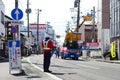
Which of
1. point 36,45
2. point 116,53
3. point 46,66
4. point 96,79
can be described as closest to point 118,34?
point 116,53

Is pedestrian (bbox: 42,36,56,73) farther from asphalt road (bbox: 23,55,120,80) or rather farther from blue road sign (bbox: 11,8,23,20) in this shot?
blue road sign (bbox: 11,8,23,20)

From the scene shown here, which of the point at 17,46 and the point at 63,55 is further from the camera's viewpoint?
the point at 63,55

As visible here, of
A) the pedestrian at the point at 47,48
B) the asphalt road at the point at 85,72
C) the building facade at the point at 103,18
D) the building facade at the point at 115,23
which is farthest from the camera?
the building facade at the point at 103,18

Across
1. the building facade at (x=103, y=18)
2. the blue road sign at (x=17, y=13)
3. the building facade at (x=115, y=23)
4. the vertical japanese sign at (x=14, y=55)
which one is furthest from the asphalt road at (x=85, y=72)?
the building facade at (x=103, y=18)

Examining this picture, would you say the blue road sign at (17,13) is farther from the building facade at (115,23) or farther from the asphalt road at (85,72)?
the building facade at (115,23)

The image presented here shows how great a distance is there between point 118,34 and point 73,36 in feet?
28.8

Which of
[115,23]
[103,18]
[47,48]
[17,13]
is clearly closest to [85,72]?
[47,48]

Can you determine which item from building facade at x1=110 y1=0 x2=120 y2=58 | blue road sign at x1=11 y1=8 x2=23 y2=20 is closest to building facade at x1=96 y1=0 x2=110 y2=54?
building facade at x1=110 y1=0 x2=120 y2=58

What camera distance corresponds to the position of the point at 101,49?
71.6m

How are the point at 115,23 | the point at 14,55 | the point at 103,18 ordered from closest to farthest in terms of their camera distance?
the point at 14,55 < the point at 115,23 < the point at 103,18

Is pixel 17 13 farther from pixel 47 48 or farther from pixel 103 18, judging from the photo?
pixel 103 18

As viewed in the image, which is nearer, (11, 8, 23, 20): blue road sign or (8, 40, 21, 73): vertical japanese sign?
(8, 40, 21, 73): vertical japanese sign

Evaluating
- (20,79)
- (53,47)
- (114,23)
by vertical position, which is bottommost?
(20,79)

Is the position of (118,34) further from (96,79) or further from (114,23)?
(96,79)
